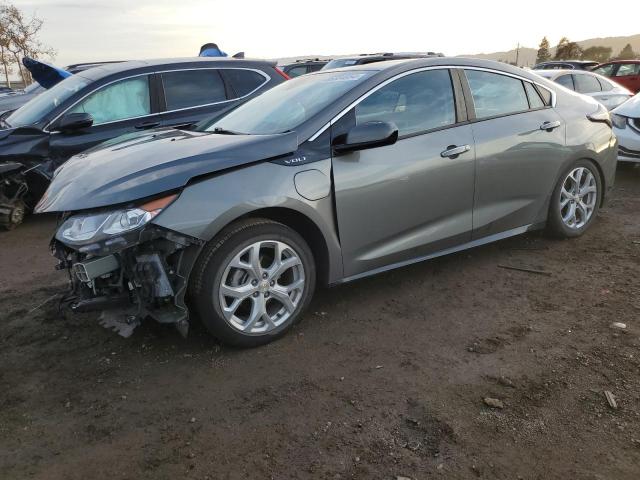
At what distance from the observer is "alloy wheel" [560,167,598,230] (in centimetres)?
476

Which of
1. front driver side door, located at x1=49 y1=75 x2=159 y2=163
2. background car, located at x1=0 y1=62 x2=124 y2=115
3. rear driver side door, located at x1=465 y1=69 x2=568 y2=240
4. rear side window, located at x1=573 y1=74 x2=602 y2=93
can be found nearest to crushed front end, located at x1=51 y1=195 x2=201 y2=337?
rear driver side door, located at x1=465 y1=69 x2=568 y2=240

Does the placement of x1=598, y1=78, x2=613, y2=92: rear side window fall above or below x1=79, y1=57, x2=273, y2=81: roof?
below

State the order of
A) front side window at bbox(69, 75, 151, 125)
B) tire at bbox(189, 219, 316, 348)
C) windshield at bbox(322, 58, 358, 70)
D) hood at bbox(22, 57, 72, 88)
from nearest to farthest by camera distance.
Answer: tire at bbox(189, 219, 316, 348) → front side window at bbox(69, 75, 151, 125) → hood at bbox(22, 57, 72, 88) → windshield at bbox(322, 58, 358, 70)

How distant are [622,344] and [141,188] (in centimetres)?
286

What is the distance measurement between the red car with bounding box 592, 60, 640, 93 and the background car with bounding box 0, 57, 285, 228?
14.6 metres

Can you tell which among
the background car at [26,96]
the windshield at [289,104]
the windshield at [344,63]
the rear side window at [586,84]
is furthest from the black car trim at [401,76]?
the background car at [26,96]

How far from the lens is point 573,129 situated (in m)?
4.62

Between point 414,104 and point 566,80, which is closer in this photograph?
point 414,104

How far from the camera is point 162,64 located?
6422 millimetres

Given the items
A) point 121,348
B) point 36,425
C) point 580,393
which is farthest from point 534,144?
point 36,425

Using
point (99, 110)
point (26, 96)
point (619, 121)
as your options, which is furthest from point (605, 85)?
point (26, 96)

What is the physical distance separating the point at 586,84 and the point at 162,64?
9385 millimetres

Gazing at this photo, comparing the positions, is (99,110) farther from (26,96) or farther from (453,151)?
(26,96)

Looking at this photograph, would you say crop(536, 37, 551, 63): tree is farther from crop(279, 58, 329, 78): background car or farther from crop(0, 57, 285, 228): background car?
crop(0, 57, 285, 228): background car
